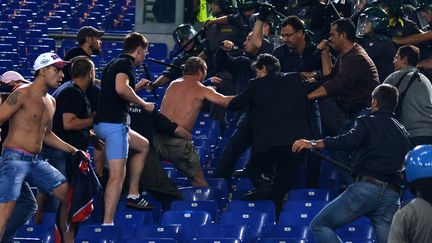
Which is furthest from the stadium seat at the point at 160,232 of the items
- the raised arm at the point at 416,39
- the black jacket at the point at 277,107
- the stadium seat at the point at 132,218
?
the raised arm at the point at 416,39

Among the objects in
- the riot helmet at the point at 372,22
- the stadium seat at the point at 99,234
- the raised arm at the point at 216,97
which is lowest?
the stadium seat at the point at 99,234

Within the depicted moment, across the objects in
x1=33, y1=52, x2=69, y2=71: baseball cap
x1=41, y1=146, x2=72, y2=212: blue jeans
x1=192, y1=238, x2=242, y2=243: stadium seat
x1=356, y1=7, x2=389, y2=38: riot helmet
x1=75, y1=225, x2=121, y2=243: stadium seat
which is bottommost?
x1=75, y1=225, x2=121, y2=243: stadium seat

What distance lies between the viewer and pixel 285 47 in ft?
42.9

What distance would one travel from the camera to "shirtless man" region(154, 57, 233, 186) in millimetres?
12508

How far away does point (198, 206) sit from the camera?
11.8 meters

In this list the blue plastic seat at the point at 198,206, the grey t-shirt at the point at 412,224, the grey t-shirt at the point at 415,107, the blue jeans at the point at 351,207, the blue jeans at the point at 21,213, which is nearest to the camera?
the grey t-shirt at the point at 412,224

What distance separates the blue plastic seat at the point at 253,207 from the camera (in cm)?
1156

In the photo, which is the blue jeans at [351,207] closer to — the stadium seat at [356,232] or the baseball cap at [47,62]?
the stadium seat at [356,232]

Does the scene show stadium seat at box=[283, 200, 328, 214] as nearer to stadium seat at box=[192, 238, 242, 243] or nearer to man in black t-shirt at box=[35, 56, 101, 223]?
stadium seat at box=[192, 238, 242, 243]

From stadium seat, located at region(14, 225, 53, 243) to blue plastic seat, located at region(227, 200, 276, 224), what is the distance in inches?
64.1

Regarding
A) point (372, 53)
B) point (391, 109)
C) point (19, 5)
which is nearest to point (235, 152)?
point (372, 53)

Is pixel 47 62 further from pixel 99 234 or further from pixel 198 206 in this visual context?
pixel 198 206

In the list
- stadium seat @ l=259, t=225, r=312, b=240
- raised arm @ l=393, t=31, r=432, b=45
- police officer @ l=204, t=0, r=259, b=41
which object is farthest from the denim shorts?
police officer @ l=204, t=0, r=259, b=41

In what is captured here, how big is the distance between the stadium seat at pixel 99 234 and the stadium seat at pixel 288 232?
1229mm
